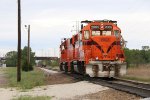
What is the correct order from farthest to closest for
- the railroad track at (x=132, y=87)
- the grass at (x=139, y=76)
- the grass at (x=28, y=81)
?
the grass at (x=139, y=76)
the grass at (x=28, y=81)
the railroad track at (x=132, y=87)

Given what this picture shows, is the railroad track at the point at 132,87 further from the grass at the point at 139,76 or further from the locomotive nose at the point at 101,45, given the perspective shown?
the grass at the point at 139,76

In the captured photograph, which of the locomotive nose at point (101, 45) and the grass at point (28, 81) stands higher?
the locomotive nose at point (101, 45)

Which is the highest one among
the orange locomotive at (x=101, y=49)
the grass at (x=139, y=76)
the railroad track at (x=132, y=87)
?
the orange locomotive at (x=101, y=49)

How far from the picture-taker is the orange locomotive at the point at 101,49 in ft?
90.7

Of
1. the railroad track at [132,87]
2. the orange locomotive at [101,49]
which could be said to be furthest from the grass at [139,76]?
the railroad track at [132,87]

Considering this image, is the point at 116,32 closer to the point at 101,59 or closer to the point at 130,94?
the point at 101,59

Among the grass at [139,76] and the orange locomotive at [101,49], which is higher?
the orange locomotive at [101,49]

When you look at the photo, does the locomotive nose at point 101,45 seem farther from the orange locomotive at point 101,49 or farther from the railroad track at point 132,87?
the railroad track at point 132,87

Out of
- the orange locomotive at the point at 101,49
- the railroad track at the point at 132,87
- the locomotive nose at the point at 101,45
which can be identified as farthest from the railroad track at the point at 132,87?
the locomotive nose at the point at 101,45

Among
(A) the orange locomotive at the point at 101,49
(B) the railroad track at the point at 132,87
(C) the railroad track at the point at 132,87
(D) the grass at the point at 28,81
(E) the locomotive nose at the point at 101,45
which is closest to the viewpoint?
(B) the railroad track at the point at 132,87

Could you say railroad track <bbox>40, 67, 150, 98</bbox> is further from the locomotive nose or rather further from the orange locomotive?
the locomotive nose

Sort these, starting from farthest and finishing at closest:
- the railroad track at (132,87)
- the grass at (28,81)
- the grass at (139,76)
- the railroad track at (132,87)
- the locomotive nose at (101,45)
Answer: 1. the grass at (139,76)
2. the locomotive nose at (101,45)
3. the grass at (28,81)
4. the railroad track at (132,87)
5. the railroad track at (132,87)

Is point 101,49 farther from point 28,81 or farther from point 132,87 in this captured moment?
point 132,87

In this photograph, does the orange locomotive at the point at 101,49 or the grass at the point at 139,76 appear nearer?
the orange locomotive at the point at 101,49
